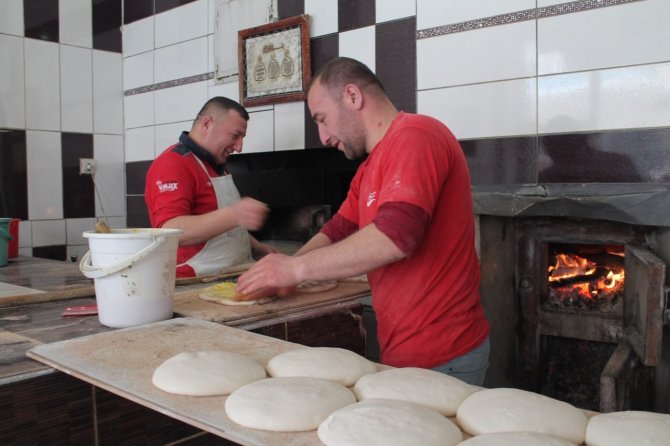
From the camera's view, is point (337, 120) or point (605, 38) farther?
point (605, 38)

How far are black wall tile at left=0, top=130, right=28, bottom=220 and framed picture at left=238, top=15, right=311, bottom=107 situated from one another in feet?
4.85

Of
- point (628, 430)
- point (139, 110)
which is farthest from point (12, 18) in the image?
point (628, 430)

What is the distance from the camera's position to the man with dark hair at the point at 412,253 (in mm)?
1438

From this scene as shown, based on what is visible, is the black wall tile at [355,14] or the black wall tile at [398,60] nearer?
the black wall tile at [398,60]

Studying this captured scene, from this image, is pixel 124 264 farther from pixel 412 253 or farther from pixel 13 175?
pixel 13 175

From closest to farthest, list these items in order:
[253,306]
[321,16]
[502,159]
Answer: [253,306]
[502,159]
[321,16]

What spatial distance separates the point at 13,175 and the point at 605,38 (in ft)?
11.1

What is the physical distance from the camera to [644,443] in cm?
84

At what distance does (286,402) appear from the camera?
0.97 meters

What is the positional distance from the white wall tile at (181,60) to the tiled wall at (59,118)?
0.44 m

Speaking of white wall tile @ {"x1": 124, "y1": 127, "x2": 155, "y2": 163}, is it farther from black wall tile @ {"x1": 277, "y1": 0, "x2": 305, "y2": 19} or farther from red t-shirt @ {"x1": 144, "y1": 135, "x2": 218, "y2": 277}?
red t-shirt @ {"x1": 144, "y1": 135, "x2": 218, "y2": 277}

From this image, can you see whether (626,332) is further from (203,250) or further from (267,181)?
(267,181)

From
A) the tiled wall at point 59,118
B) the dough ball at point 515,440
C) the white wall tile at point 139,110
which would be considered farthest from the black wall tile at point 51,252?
the dough ball at point 515,440

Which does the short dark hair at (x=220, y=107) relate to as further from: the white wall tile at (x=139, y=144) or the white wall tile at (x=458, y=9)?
the white wall tile at (x=139, y=144)
